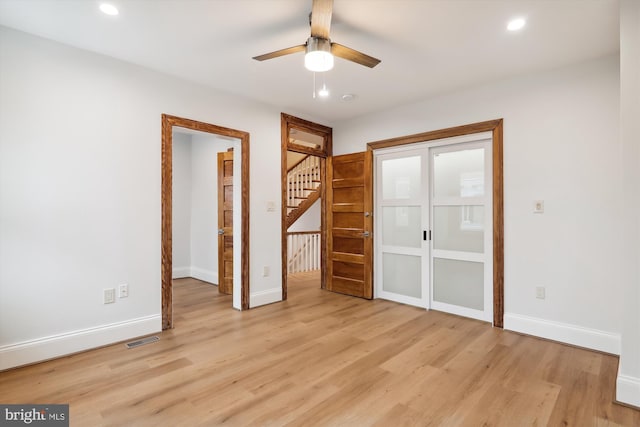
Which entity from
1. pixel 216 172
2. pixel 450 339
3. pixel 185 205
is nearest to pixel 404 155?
pixel 450 339

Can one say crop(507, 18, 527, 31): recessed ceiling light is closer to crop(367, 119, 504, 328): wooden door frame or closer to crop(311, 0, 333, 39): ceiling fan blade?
crop(367, 119, 504, 328): wooden door frame

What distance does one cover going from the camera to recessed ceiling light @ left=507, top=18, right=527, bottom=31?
7.87 feet

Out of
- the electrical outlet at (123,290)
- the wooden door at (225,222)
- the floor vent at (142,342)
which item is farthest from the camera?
the wooden door at (225,222)

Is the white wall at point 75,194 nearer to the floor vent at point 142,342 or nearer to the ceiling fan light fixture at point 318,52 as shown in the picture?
the floor vent at point 142,342

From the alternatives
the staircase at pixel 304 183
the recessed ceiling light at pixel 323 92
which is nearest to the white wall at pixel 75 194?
the recessed ceiling light at pixel 323 92

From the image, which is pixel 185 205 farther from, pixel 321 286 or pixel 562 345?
pixel 562 345

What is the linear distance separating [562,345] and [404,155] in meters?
2.71

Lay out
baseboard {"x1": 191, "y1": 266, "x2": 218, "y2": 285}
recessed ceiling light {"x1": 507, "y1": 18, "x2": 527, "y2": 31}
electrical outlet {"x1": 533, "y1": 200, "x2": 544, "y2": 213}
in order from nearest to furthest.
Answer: recessed ceiling light {"x1": 507, "y1": 18, "x2": 527, "y2": 31} < electrical outlet {"x1": 533, "y1": 200, "x2": 544, "y2": 213} < baseboard {"x1": 191, "y1": 266, "x2": 218, "y2": 285}

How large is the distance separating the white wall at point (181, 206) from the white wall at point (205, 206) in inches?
3.5

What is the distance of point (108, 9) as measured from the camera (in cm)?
229

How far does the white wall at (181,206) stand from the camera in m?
5.91

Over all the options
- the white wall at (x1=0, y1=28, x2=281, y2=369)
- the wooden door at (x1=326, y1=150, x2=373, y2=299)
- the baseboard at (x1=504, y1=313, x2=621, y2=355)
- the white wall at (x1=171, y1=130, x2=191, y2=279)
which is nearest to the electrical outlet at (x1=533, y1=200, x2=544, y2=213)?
the baseboard at (x1=504, y1=313, x2=621, y2=355)

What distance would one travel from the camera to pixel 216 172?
5551mm

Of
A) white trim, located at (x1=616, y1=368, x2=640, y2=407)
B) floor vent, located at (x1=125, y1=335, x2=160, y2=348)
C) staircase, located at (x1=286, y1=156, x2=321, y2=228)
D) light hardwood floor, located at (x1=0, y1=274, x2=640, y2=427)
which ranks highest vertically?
staircase, located at (x1=286, y1=156, x2=321, y2=228)
